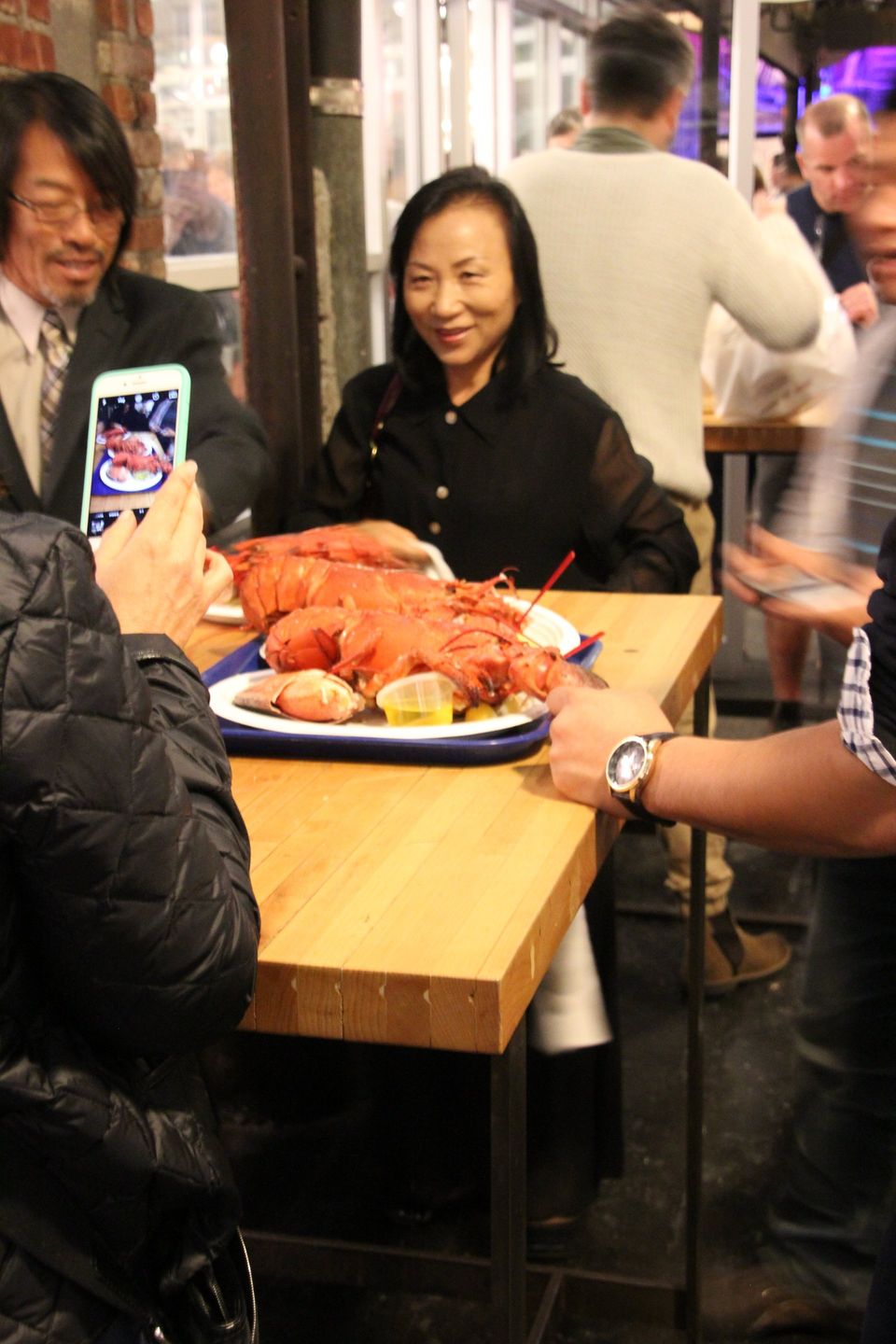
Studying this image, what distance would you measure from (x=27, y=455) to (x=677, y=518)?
1.18m

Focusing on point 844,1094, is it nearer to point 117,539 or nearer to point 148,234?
point 117,539

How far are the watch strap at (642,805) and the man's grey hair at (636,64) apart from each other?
2226 millimetres

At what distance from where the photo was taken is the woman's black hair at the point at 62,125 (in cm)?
223

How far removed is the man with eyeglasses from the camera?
2.24m

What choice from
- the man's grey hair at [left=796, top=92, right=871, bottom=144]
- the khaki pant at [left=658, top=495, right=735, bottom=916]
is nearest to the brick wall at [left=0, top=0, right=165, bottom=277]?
the khaki pant at [left=658, top=495, right=735, bottom=916]

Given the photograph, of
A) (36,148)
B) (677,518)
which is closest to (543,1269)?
(677,518)

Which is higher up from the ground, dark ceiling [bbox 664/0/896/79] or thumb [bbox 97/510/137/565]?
dark ceiling [bbox 664/0/896/79]

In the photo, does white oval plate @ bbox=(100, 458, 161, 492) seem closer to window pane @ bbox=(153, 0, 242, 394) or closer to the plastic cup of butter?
the plastic cup of butter

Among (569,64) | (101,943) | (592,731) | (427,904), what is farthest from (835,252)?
(569,64)

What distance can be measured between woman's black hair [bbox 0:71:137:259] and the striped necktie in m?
0.18

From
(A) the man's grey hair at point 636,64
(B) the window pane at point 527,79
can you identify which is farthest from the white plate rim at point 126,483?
A: (B) the window pane at point 527,79

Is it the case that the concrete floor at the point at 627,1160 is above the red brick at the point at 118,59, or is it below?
below

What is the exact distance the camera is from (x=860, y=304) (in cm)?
436

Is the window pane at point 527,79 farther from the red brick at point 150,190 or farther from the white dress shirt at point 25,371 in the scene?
the white dress shirt at point 25,371
